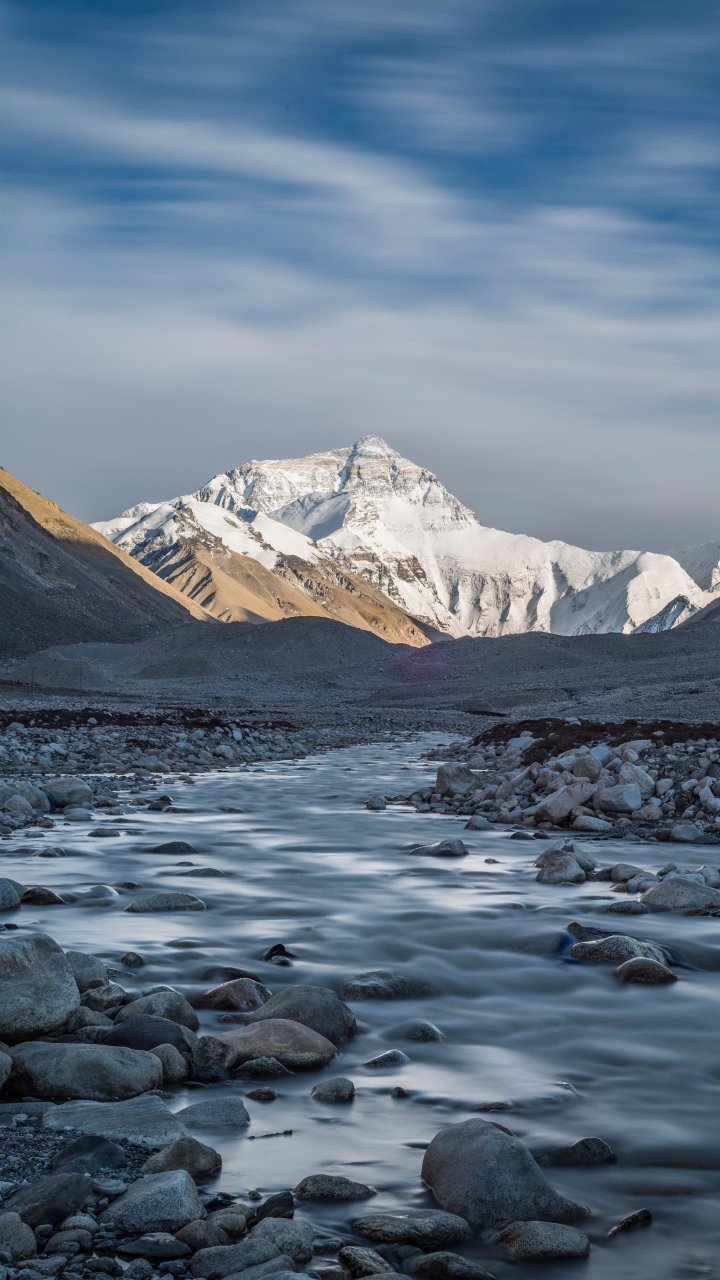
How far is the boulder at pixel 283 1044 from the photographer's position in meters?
6.12

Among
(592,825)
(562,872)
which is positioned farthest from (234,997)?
(592,825)

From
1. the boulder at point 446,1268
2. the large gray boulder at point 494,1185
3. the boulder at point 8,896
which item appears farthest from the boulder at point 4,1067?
the boulder at point 8,896

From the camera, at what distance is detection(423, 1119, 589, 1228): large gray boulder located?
4414 mm

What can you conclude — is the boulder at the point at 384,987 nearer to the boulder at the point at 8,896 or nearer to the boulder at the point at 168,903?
the boulder at the point at 168,903

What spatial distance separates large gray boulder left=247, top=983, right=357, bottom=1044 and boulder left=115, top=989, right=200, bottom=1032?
1.20ft


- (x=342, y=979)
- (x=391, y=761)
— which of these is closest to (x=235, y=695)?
(x=391, y=761)

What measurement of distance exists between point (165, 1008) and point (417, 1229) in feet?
9.02

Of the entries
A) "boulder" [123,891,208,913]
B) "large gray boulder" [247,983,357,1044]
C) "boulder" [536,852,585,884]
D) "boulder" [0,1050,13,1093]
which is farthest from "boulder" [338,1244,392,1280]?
"boulder" [536,852,585,884]

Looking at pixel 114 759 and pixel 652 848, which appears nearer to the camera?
pixel 652 848

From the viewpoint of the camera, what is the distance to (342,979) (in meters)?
8.12

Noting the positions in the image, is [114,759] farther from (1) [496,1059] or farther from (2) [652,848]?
(1) [496,1059]

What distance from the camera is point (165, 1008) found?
6633 mm

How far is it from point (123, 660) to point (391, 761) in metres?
77.1

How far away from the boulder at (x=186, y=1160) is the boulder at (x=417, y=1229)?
0.68 metres
